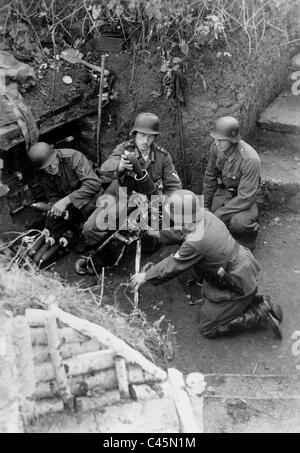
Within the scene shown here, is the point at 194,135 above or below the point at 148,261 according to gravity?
above

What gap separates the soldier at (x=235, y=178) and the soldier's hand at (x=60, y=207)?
186 centimetres

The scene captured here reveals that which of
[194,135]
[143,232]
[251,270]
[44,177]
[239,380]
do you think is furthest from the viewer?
[194,135]

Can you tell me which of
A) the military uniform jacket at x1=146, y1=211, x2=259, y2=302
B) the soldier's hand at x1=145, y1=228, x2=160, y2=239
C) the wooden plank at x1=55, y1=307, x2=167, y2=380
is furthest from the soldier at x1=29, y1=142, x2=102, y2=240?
the wooden plank at x1=55, y1=307, x2=167, y2=380

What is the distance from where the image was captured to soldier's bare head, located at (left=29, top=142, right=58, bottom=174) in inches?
285

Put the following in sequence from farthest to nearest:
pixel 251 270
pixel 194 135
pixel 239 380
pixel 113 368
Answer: pixel 194 135 → pixel 251 270 → pixel 239 380 → pixel 113 368

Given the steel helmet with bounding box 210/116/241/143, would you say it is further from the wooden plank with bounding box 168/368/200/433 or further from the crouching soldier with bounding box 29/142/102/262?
the wooden plank with bounding box 168/368/200/433

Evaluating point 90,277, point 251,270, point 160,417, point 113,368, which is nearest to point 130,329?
point 113,368

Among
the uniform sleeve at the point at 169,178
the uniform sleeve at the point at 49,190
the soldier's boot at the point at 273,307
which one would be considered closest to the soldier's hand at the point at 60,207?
the uniform sleeve at the point at 49,190

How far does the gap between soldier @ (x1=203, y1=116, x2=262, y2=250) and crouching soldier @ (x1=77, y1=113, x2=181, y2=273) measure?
582mm

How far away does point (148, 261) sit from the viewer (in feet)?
25.3

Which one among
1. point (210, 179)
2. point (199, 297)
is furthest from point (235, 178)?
point (199, 297)

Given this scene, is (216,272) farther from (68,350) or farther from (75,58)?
(75,58)

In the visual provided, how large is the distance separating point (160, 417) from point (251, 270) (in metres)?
2.57

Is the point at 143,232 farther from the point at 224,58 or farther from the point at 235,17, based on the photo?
the point at 235,17
